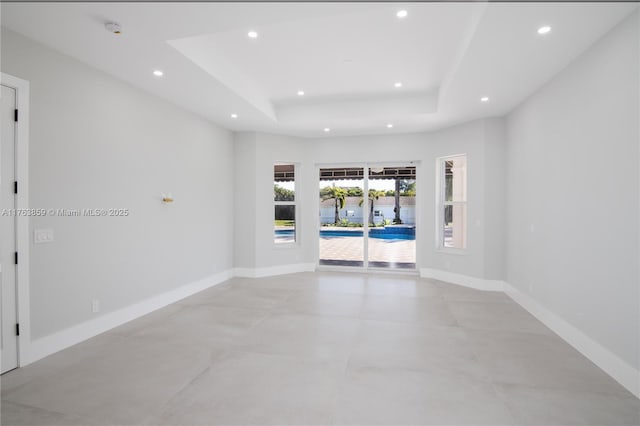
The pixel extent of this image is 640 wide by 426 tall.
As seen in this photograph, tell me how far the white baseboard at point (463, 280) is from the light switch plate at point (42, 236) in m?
5.81

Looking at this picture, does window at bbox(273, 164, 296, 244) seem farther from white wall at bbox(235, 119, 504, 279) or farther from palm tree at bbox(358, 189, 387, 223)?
palm tree at bbox(358, 189, 387, 223)

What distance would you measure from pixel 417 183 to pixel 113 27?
5.54 meters

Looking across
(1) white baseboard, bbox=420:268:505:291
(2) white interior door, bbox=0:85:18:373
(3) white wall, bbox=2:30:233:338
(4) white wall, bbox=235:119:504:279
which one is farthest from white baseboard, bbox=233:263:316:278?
(2) white interior door, bbox=0:85:18:373

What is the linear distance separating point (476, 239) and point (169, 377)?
4.98m

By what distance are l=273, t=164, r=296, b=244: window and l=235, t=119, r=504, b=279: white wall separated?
16 cm

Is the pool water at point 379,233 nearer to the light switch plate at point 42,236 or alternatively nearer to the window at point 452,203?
the window at point 452,203

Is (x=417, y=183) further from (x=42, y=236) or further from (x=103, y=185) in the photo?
(x=42, y=236)

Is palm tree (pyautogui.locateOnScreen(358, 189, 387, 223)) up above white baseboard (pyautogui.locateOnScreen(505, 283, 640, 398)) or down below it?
above

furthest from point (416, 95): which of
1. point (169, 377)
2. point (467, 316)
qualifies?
point (169, 377)

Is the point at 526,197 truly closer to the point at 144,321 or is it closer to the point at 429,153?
the point at 429,153

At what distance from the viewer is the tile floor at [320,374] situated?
7.30 ft

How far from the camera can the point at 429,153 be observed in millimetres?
6508

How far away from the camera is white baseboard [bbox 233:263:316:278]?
252 inches

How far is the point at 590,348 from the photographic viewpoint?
3.01 m
